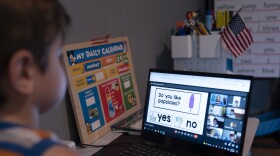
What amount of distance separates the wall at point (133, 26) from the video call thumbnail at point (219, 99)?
1.86ft

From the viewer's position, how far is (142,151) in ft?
4.05

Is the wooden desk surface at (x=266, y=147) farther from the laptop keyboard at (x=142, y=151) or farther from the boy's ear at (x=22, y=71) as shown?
the boy's ear at (x=22, y=71)

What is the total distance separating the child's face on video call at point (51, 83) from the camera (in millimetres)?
605

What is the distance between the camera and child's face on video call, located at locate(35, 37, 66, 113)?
1.99 feet

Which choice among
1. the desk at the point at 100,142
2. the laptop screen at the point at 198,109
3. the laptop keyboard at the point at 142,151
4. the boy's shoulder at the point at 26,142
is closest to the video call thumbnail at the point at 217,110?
the laptop screen at the point at 198,109

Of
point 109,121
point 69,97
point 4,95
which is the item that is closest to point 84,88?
point 69,97

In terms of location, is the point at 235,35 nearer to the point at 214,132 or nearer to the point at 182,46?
the point at 182,46

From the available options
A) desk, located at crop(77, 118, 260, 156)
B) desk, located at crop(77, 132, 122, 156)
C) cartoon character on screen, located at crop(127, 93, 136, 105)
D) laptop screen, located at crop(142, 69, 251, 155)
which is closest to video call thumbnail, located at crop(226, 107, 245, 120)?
laptop screen, located at crop(142, 69, 251, 155)

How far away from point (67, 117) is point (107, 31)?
454 mm

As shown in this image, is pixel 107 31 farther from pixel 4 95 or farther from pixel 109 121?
pixel 4 95

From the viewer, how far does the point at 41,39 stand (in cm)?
57

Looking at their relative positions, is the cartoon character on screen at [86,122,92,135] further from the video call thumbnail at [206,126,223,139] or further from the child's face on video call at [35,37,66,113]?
the child's face on video call at [35,37,66,113]

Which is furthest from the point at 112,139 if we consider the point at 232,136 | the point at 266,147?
the point at 266,147

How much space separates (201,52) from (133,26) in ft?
1.36
